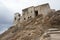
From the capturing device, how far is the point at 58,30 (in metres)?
17.3

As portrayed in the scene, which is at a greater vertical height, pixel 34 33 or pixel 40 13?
pixel 40 13

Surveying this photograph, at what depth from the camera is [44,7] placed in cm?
3278

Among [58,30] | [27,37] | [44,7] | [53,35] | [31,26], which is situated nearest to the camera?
[53,35]

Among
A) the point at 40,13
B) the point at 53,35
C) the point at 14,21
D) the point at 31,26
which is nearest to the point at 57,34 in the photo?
the point at 53,35

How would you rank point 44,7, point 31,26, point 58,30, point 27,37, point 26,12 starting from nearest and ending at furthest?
point 58,30
point 27,37
point 31,26
point 44,7
point 26,12

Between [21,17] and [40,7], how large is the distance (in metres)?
5.86

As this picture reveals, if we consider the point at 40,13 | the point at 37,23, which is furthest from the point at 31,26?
the point at 40,13

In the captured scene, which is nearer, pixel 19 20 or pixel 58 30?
pixel 58 30

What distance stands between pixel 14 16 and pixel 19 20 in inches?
94.6

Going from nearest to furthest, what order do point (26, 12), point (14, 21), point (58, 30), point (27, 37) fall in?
point (58, 30)
point (27, 37)
point (26, 12)
point (14, 21)

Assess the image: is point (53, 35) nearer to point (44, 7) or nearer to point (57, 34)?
point (57, 34)

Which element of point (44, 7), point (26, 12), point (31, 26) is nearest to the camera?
point (31, 26)

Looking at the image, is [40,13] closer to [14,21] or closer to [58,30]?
[14,21]

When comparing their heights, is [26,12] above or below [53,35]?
above
